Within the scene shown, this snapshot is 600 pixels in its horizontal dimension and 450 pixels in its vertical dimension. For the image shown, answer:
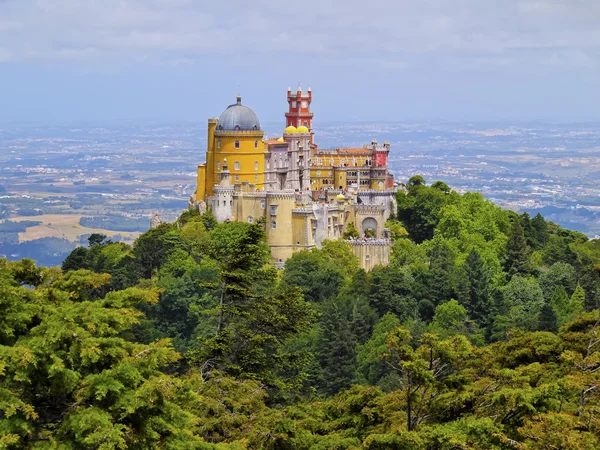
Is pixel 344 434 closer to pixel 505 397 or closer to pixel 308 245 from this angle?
pixel 505 397

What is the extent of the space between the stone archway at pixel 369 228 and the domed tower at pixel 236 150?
23.8 ft

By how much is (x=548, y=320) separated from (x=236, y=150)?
1013 inches

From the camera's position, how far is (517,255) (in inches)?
2923

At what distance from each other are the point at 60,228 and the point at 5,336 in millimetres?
147551

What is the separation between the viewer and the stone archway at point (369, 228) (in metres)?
75.5

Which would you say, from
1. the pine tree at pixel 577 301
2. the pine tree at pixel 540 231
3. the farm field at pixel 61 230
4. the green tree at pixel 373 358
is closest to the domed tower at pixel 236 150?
the green tree at pixel 373 358

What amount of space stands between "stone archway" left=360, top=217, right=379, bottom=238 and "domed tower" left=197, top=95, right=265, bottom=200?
7.26m

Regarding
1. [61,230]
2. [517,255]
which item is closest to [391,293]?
[517,255]

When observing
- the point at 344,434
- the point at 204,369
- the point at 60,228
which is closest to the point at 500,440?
the point at 344,434

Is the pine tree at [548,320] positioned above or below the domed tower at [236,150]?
below

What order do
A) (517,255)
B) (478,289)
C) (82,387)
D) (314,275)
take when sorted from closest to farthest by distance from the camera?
1. (82,387)
2. (314,275)
3. (478,289)
4. (517,255)

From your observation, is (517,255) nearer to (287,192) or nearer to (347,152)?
(287,192)

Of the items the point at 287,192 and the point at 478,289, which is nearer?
the point at 478,289

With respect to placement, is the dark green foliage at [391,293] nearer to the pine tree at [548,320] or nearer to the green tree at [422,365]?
the pine tree at [548,320]
